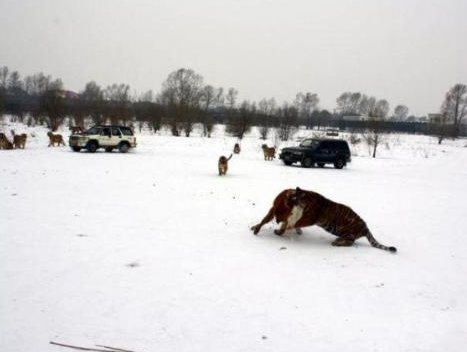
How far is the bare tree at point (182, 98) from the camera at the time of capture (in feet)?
163

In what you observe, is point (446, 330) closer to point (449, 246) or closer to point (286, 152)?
point (449, 246)

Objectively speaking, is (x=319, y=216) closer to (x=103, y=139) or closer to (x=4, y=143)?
(x=103, y=139)

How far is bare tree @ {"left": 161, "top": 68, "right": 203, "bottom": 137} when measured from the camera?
49594mm

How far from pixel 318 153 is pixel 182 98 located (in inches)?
1594

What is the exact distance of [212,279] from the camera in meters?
5.15

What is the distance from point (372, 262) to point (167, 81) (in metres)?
67.6

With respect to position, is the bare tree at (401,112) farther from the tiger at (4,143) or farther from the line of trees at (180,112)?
the tiger at (4,143)

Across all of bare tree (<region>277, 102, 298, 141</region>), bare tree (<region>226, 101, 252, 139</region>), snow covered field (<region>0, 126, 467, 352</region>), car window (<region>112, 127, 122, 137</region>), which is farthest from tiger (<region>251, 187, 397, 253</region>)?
bare tree (<region>226, 101, 252, 139</region>)

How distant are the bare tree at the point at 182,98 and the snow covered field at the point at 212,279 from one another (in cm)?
3993

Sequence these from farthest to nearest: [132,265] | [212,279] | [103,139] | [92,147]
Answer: [103,139] < [92,147] < [132,265] < [212,279]

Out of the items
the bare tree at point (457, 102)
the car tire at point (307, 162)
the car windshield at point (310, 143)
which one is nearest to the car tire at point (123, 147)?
the car windshield at point (310, 143)

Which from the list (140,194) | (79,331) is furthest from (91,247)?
(140,194)

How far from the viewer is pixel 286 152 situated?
880 inches

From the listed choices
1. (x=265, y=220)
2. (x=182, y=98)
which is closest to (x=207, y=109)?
(x=182, y=98)
